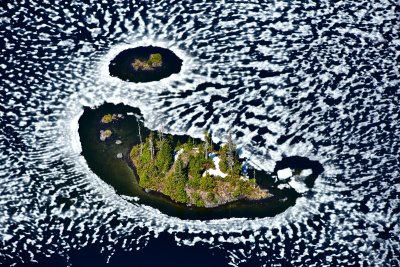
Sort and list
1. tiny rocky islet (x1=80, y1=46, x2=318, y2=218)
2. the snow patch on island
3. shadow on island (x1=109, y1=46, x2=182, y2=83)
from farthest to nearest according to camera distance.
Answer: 1. shadow on island (x1=109, y1=46, x2=182, y2=83)
2. the snow patch on island
3. tiny rocky islet (x1=80, y1=46, x2=318, y2=218)

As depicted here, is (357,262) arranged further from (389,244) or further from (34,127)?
(34,127)

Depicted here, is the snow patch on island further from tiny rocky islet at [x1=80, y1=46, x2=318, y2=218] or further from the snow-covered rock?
the snow-covered rock

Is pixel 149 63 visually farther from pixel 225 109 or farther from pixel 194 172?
pixel 194 172

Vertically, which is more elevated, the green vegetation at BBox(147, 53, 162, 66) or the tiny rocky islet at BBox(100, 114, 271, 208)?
the green vegetation at BBox(147, 53, 162, 66)

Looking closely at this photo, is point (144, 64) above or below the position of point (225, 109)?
above

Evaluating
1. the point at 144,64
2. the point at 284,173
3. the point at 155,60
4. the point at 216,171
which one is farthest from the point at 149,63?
the point at 284,173

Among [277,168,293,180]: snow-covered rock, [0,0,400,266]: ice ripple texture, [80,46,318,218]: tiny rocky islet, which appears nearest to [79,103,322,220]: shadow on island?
[80,46,318,218]: tiny rocky islet

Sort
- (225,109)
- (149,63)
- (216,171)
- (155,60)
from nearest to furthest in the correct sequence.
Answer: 1. (216,171)
2. (225,109)
3. (149,63)
4. (155,60)
